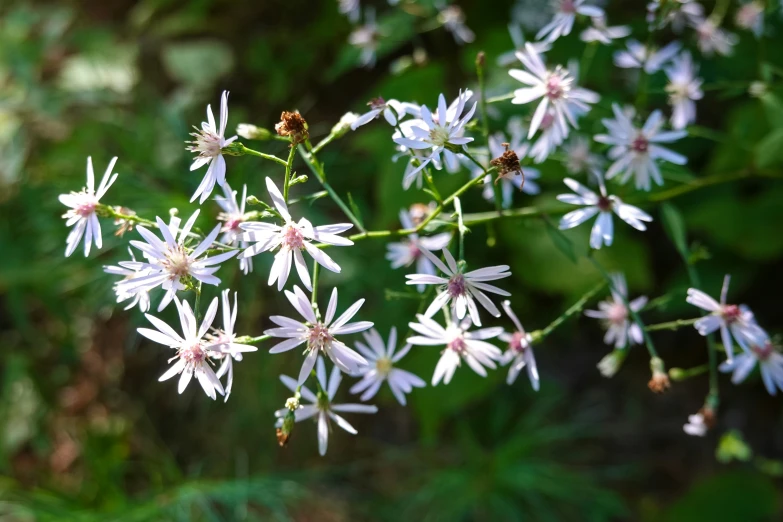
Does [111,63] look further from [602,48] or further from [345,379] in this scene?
[602,48]

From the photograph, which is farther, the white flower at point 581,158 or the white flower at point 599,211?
the white flower at point 581,158

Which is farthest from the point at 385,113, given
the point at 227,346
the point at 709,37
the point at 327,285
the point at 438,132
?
the point at 327,285

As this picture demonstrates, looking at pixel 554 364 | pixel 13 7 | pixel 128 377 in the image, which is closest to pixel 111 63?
pixel 13 7

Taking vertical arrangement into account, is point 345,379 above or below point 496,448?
above

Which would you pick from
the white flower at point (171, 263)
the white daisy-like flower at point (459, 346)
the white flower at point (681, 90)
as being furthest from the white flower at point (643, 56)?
the white flower at point (171, 263)

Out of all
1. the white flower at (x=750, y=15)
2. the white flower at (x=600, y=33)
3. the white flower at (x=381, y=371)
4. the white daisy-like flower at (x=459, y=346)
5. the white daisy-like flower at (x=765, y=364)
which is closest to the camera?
the white daisy-like flower at (x=459, y=346)

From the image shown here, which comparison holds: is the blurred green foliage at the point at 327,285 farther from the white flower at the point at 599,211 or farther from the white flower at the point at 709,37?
the white flower at the point at 599,211

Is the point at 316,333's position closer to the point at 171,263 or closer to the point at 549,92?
the point at 171,263
